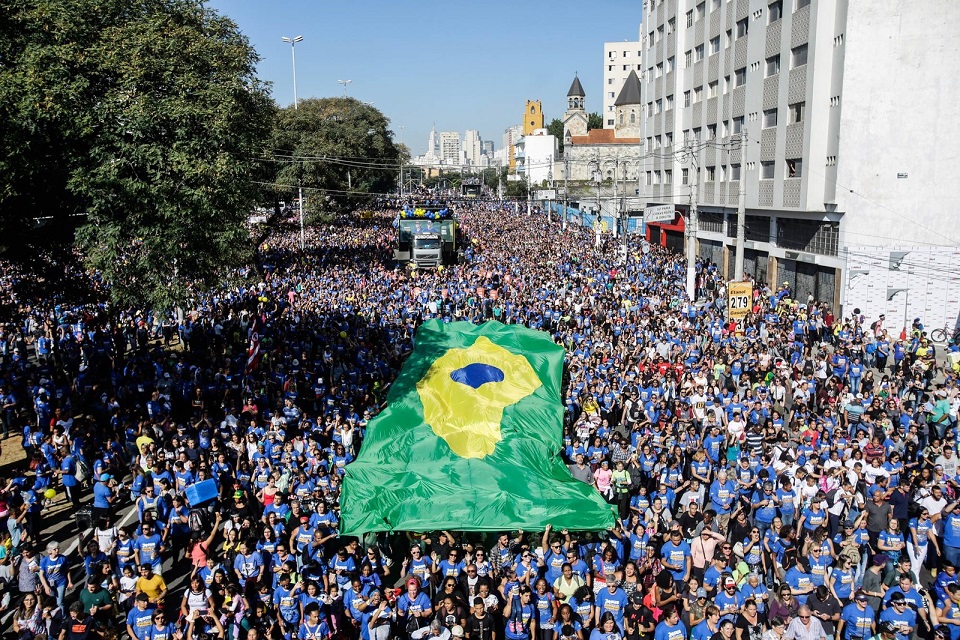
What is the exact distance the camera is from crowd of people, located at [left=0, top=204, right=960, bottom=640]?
8.27 m

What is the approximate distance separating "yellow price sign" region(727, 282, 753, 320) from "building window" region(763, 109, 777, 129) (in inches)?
474

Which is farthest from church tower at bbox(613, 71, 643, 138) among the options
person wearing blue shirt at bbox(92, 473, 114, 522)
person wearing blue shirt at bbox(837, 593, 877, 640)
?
person wearing blue shirt at bbox(837, 593, 877, 640)

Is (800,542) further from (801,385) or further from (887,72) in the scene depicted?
(887,72)

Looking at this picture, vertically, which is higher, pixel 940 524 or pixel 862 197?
pixel 862 197

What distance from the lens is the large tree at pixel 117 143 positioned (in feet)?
46.4

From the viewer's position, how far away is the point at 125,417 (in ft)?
47.5

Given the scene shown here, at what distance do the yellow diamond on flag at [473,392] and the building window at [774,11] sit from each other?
21731 mm

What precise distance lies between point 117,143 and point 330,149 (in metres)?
33.2

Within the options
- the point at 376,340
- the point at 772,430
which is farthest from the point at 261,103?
the point at 772,430

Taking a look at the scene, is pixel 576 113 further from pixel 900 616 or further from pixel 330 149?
pixel 900 616

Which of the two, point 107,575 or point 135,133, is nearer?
point 107,575

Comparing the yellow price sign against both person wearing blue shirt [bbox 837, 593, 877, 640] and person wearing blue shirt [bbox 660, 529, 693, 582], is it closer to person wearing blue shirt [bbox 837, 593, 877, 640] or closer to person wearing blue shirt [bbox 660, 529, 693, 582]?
person wearing blue shirt [bbox 660, 529, 693, 582]

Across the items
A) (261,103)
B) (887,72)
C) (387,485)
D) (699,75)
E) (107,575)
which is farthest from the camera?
(699,75)

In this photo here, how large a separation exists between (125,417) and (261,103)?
836 inches
